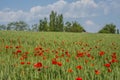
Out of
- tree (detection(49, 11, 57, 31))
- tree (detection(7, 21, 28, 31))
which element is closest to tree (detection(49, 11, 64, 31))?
tree (detection(49, 11, 57, 31))

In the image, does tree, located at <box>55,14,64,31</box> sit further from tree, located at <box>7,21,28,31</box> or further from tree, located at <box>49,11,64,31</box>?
tree, located at <box>7,21,28,31</box>

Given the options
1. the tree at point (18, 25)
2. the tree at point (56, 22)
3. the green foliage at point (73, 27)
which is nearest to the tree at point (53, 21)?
the tree at point (56, 22)

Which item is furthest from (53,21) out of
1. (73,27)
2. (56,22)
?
(73,27)

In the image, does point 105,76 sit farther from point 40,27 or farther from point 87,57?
point 40,27

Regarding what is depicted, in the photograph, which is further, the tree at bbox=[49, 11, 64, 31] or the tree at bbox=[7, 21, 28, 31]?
the tree at bbox=[7, 21, 28, 31]

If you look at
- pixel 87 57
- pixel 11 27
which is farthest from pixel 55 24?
pixel 87 57

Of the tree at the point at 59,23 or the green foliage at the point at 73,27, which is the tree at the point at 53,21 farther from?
the green foliage at the point at 73,27

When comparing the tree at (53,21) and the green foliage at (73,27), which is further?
the green foliage at (73,27)

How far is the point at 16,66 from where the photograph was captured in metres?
6.03

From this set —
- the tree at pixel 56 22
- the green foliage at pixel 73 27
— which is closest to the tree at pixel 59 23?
the tree at pixel 56 22

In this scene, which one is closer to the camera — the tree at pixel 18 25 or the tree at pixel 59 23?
the tree at pixel 59 23

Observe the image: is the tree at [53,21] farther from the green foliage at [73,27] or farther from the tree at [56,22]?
the green foliage at [73,27]

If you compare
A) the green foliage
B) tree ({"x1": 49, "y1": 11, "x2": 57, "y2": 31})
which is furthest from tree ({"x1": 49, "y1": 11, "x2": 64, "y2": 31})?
the green foliage

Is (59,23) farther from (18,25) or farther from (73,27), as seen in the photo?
(18,25)
